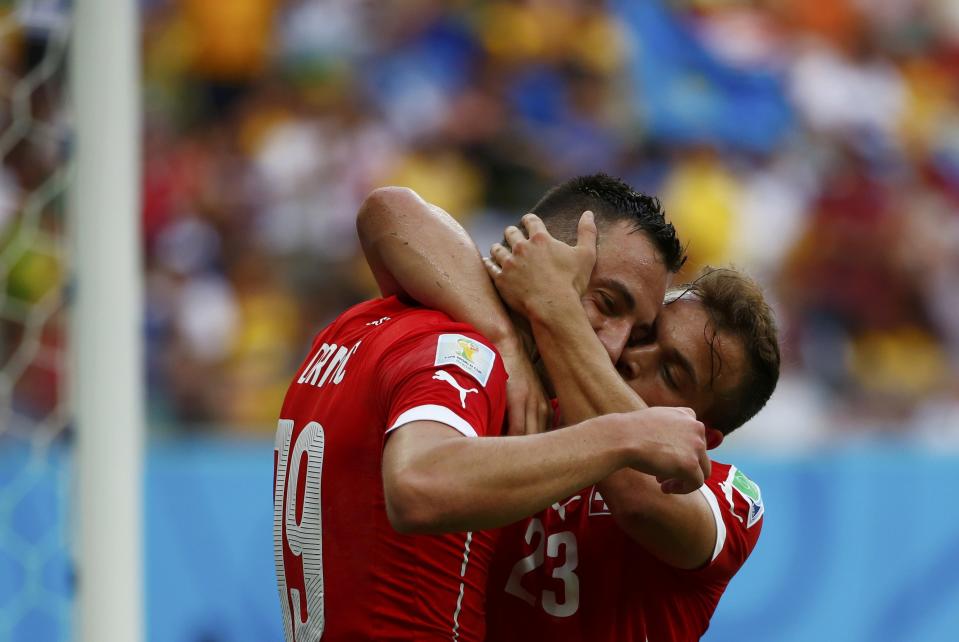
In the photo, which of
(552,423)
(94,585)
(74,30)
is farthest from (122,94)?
(552,423)

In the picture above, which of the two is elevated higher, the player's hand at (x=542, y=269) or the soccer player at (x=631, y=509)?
the player's hand at (x=542, y=269)

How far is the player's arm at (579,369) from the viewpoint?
2.77 m

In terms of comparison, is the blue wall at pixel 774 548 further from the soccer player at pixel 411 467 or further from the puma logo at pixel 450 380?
the puma logo at pixel 450 380

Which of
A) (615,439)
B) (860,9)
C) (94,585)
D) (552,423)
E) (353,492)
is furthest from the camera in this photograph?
(860,9)

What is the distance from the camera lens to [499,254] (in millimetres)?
2910

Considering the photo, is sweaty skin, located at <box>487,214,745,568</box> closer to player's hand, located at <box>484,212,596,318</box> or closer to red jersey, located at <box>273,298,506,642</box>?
player's hand, located at <box>484,212,596,318</box>

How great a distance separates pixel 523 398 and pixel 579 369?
14cm

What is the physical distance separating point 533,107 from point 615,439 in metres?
7.14

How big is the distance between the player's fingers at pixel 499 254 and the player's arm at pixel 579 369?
0.04 metres

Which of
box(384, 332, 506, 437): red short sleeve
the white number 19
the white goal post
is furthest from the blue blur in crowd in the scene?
box(384, 332, 506, 437): red short sleeve

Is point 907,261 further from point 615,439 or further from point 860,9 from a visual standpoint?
point 615,439

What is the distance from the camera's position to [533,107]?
30.4ft

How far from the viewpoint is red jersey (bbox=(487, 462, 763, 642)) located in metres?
3.03

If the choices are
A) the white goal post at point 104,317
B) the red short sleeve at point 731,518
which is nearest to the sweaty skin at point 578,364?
the red short sleeve at point 731,518
